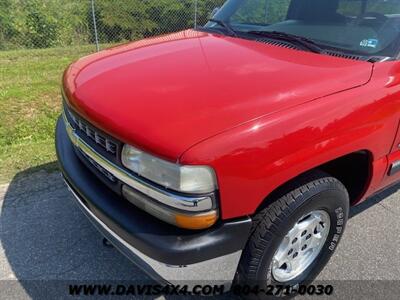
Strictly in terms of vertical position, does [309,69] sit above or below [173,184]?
above

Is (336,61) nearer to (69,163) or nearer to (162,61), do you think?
(162,61)

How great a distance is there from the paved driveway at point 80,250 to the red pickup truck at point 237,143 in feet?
1.11

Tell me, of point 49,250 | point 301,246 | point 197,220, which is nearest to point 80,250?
point 49,250

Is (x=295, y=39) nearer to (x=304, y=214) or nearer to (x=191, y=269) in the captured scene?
(x=304, y=214)

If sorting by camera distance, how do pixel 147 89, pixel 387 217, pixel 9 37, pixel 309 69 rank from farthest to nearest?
1. pixel 9 37
2. pixel 387 217
3. pixel 309 69
4. pixel 147 89

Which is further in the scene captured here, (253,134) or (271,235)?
(271,235)

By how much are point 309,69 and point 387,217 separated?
157 centimetres

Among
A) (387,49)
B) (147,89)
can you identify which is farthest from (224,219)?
(387,49)

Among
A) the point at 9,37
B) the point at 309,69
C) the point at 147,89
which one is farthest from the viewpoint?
the point at 9,37

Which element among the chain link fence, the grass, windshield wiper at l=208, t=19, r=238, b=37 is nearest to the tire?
windshield wiper at l=208, t=19, r=238, b=37

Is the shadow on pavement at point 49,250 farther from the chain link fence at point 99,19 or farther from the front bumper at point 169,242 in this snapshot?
the chain link fence at point 99,19

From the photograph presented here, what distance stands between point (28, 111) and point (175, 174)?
4.26 metres

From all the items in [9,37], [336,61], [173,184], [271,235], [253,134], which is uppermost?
[336,61]

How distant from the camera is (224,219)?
1912 millimetres
